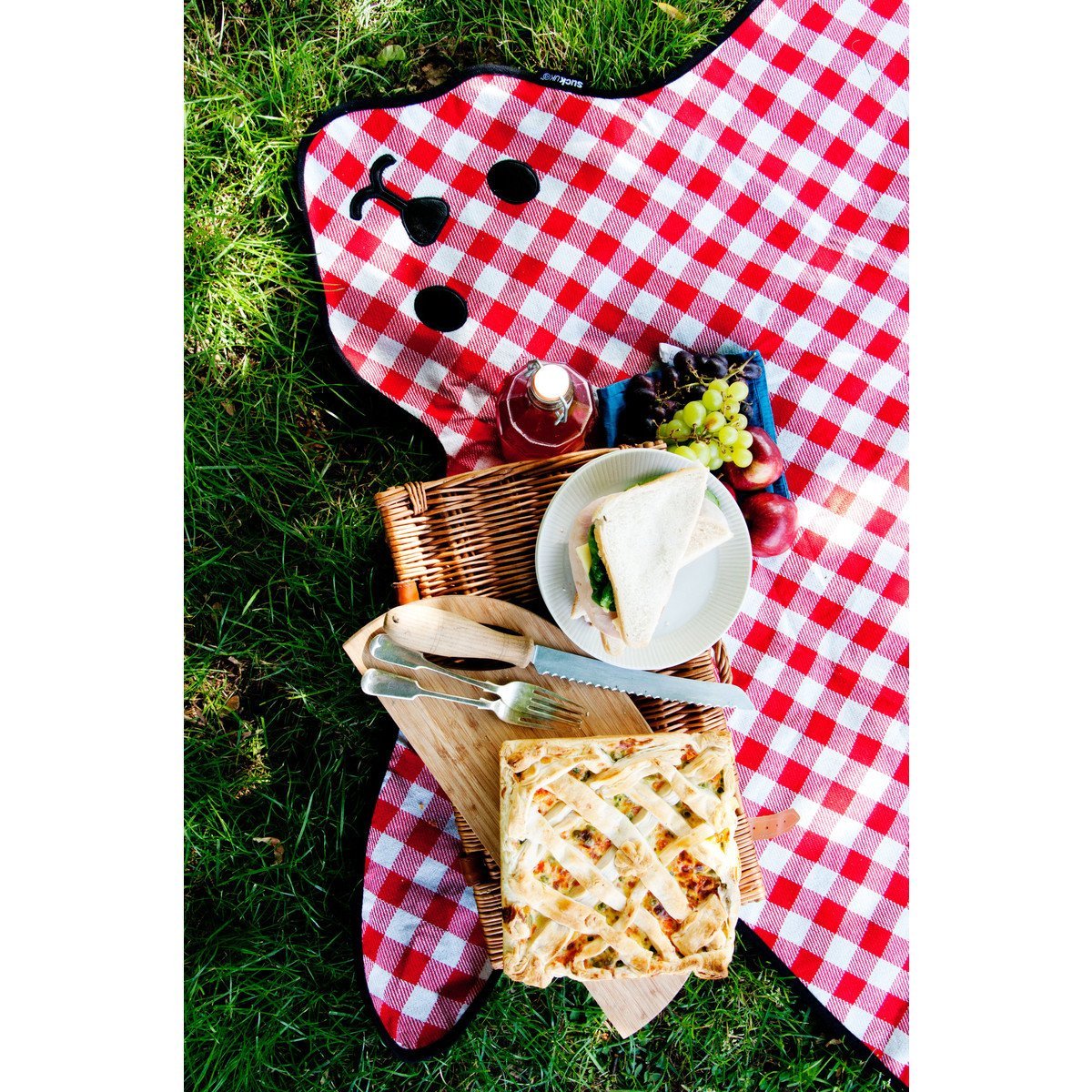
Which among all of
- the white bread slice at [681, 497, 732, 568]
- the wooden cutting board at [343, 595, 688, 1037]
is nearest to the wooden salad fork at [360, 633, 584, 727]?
the wooden cutting board at [343, 595, 688, 1037]

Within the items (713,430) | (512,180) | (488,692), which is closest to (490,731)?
(488,692)

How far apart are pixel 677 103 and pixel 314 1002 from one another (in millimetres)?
2165

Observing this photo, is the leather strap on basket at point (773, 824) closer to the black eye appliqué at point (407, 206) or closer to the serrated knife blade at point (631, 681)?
the serrated knife blade at point (631, 681)

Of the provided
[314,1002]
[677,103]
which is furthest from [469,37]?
[314,1002]

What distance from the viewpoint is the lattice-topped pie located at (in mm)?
1457

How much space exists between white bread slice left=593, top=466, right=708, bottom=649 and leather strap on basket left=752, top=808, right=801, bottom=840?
555 mm

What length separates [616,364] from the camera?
1.94 metres

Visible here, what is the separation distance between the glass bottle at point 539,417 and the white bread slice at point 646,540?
29cm

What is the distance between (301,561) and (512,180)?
38.5 inches

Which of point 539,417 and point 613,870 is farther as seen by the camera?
point 539,417

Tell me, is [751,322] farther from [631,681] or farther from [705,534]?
[631,681]

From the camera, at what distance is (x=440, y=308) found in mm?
1918

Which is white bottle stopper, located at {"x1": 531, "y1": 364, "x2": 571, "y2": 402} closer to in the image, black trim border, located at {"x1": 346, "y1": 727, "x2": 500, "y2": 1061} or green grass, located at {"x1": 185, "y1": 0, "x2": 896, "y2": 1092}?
green grass, located at {"x1": 185, "y1": 0, "x2": 896, "y2": 1092}

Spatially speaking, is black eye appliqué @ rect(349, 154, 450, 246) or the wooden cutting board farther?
black eye appliqué @ rect(349, 154, 450, 246)
